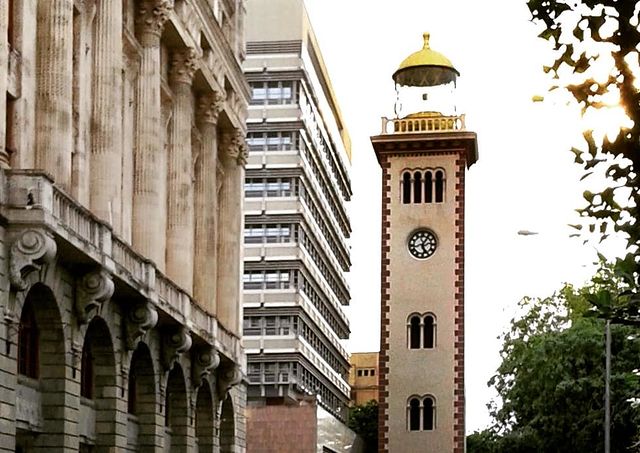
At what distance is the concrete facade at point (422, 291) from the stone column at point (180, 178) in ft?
112

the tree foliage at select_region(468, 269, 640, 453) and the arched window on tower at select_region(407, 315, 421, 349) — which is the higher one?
the arched window on tower at select_region(407, 315, 421, 349)

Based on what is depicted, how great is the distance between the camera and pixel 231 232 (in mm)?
68562

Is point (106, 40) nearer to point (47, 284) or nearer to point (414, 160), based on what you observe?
point (47, 284)

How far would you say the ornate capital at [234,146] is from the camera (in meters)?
68.8

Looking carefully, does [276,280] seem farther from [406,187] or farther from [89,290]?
[89,290]

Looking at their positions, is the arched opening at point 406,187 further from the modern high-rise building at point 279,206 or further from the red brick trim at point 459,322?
the modern high-rise building at point 279,206

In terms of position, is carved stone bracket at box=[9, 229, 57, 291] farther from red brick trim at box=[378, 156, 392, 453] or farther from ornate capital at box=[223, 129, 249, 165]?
red brick trim at box=[378, 156, 392, 453]

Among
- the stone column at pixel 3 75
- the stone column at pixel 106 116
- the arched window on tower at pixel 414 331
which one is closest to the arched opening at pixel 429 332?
the arched window on tower at pixel 414 331

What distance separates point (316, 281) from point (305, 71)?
54.3 ft

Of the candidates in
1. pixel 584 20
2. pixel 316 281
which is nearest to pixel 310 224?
pixel 316 281

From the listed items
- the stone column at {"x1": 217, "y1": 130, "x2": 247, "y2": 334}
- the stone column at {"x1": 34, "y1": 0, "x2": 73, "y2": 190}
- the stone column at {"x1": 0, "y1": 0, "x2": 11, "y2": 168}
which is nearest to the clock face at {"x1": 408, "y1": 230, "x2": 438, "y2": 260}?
the stone column at {"x1": 217, "y1": 130, "x2": 247, "y2": 334}

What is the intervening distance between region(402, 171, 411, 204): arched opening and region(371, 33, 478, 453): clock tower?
61 millimetres

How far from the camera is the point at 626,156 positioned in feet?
44.3

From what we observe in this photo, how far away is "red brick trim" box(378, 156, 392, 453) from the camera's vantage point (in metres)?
90.4
